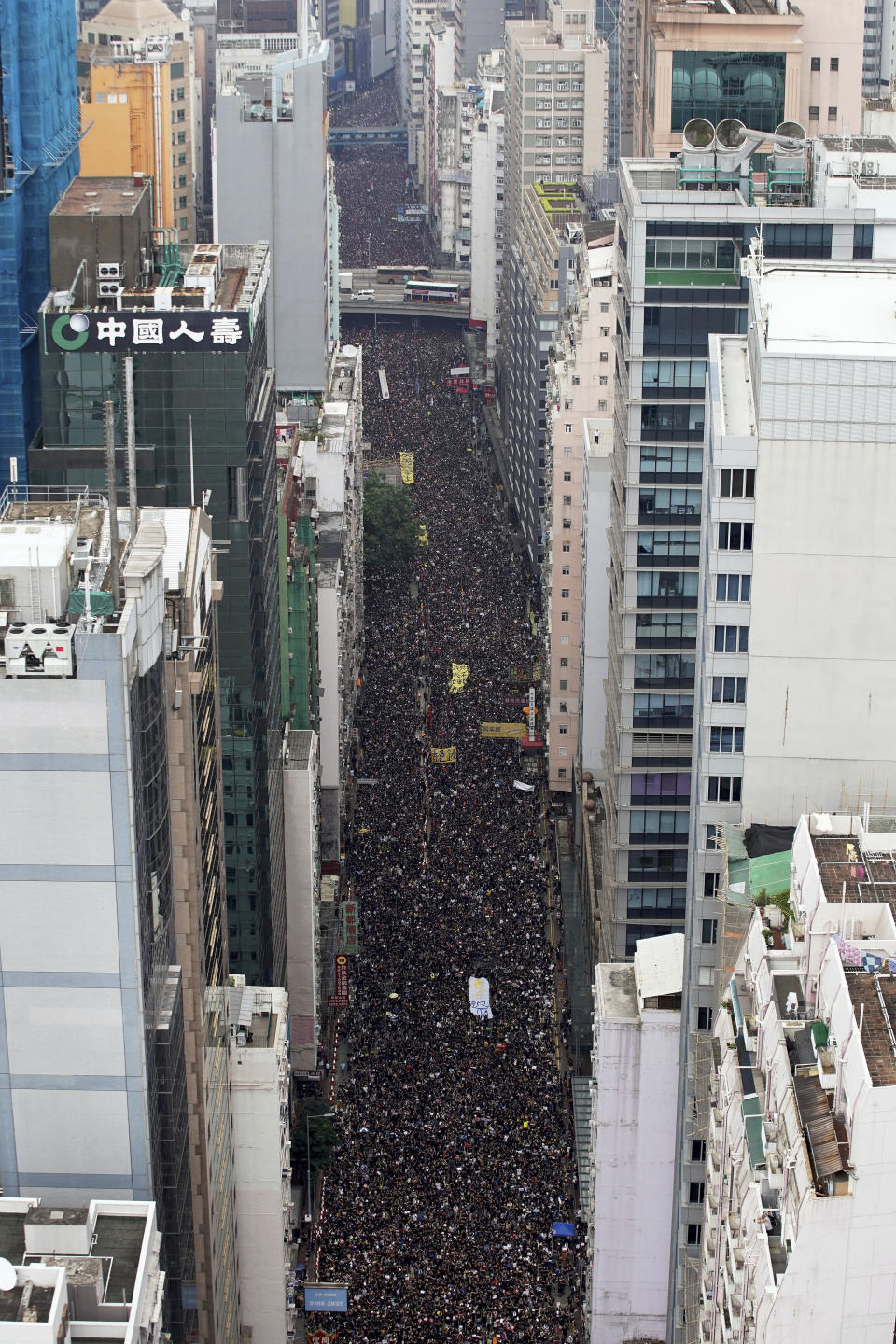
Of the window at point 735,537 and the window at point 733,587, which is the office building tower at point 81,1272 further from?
the window at point 735,537

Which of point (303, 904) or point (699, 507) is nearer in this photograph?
point (699, 507)

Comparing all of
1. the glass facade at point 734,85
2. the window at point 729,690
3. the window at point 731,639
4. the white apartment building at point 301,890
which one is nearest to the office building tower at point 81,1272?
the window at point 729,690

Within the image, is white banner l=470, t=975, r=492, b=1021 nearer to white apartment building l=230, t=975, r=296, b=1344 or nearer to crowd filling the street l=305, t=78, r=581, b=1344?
crowd filling the street l=305, t=78, r=581, b=1344

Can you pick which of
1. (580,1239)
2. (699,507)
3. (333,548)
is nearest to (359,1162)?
(580,1239)

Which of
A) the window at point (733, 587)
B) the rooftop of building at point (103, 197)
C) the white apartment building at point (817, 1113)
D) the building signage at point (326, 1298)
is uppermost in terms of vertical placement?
the rooftop of building at point (103, 197)

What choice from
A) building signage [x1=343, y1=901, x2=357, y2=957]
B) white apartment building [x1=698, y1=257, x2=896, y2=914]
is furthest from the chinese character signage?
building signage [x1=343, y1=901, x2=357, y2=957]

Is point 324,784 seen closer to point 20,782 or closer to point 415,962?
point 415,962
